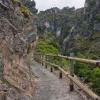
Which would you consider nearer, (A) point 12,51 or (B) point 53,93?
(A) point 12,51

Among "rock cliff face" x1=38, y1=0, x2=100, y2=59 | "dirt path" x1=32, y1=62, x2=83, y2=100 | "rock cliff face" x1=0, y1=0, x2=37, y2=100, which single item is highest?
"rock cliff face" x1=38, y1=0, x2=100, y2=59

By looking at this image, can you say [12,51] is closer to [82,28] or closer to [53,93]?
[53,93]

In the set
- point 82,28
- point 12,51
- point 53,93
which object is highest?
point 82,28

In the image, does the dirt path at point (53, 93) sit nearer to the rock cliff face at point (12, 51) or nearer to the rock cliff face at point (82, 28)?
the rock cliff face at point (12, 51)

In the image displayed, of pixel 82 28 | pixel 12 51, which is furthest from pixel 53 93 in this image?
pixel 82 28

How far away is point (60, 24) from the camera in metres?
174

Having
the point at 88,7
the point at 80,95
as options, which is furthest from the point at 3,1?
the point at 88,7

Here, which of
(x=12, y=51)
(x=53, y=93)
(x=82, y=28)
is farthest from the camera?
(x=82, y=28)

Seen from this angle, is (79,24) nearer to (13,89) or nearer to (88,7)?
(88,7)

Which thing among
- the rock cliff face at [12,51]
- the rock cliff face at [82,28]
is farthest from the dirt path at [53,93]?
the rock cliff face at [82,28]

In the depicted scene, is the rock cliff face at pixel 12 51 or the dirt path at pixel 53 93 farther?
the dirt path at pixel 53 93

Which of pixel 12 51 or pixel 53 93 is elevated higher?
pixel 12 51

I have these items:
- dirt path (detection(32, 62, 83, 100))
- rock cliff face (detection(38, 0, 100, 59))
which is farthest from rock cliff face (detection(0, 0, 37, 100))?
rock cliff face (detection(38, 0, 100, 59))

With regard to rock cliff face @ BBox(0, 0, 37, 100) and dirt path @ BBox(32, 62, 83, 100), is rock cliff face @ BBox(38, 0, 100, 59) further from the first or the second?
rock cliff face @ BBox(0, 0, 37, 100)
